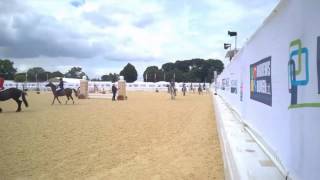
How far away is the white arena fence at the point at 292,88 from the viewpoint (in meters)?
2.46

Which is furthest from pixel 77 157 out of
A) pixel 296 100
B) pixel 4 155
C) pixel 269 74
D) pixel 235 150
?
pixel 296 100

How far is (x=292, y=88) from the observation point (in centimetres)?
307

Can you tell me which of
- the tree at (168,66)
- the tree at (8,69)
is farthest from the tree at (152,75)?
the tree at (8,69)

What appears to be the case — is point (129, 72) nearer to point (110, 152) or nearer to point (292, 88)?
point (110, 152)

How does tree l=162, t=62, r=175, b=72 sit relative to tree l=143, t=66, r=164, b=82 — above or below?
above

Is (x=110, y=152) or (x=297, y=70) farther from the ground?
(x=297, y=70)

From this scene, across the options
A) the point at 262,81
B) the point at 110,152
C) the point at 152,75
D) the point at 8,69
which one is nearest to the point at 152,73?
the point at 152,75

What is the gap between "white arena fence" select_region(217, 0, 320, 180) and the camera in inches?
96.7

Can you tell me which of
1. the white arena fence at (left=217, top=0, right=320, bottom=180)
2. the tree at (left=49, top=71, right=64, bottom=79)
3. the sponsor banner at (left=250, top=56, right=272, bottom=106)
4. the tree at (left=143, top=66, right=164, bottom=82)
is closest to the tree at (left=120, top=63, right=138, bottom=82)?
the tree at (left=143, top=66, right=164, bottom=82)

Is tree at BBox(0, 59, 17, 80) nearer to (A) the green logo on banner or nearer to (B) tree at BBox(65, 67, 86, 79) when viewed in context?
(B) tree at BBox(65, 67, 86, 79)

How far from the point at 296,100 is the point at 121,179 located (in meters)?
3.76

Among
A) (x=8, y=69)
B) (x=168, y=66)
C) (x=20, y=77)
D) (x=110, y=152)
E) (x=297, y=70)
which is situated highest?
(x=168, y=66)

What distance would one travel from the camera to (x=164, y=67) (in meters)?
145

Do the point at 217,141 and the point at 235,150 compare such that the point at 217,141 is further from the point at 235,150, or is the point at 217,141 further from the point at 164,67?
the point at 164,67
